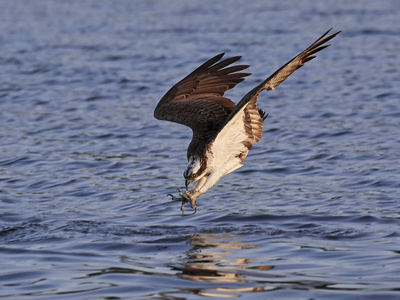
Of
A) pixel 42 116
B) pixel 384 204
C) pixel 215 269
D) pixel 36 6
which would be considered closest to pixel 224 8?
pixel 36 6

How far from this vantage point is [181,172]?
31.7 feet

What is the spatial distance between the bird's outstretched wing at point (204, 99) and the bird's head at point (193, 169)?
0.43 m

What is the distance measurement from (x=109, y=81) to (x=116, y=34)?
198 inches

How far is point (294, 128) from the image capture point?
11688 mm

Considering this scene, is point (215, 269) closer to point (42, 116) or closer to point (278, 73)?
point (278, 73)

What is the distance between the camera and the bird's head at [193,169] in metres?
7.02

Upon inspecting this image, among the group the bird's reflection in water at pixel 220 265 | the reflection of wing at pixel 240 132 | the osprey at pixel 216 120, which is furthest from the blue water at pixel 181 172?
the reflection of wing at pixel 240 132

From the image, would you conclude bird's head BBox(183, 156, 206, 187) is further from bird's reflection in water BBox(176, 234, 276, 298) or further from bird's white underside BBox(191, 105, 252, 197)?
bird's reflection in water BBox(176, 234, 276, 298)

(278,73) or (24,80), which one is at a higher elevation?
(278,73)

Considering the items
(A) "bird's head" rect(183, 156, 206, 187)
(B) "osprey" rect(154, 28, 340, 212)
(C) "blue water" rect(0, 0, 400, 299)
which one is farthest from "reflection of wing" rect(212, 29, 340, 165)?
(C) "blue water" rect(0, 0, 400, 299)

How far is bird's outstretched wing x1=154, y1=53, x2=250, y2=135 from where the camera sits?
24.8ft

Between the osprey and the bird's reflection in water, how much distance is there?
1.41 feet

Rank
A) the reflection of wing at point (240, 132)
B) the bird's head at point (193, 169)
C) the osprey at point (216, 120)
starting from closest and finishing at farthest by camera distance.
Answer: the osprey at point (216, 120) → the reflection of wing at point (240, 132) → the bird's head at point (193, 169)

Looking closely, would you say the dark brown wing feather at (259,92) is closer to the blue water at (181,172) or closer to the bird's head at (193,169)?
the bird's head at (193,169)
